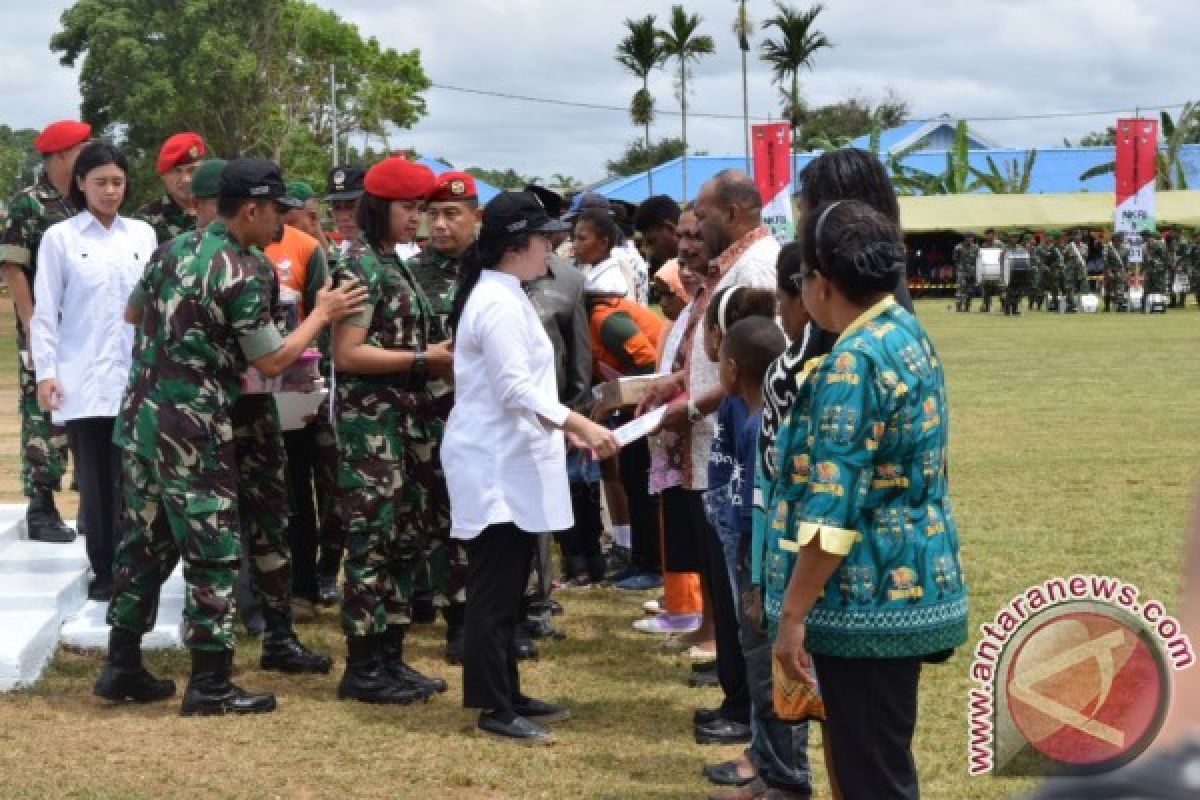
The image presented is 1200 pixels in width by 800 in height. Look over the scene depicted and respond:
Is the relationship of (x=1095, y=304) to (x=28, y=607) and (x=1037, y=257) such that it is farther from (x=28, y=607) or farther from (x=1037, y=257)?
(x=28, y=607)

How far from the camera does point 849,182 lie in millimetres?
4543

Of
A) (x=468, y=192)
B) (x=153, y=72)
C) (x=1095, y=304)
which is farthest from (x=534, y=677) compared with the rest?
(x=153, y=72)

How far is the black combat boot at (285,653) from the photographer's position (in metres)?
6.96

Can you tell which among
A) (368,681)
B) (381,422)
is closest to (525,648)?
(368,681)

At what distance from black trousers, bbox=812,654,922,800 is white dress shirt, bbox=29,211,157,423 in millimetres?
4702

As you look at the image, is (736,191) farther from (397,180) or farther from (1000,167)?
(1000,167)

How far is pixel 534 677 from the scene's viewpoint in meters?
6.96

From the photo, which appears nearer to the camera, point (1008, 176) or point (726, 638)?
point (726, 638)

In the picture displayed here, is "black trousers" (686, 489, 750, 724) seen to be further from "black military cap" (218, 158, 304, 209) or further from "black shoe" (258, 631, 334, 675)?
"black military cap" (218, 158, 304, 209)

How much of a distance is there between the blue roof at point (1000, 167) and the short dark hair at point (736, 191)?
5523 centimetres

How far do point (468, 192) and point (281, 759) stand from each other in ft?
8.45

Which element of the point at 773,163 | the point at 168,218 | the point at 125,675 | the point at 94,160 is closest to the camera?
the point at 125,675

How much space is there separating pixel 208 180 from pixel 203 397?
44.0 inches

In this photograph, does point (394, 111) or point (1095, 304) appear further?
point (394, 111)
